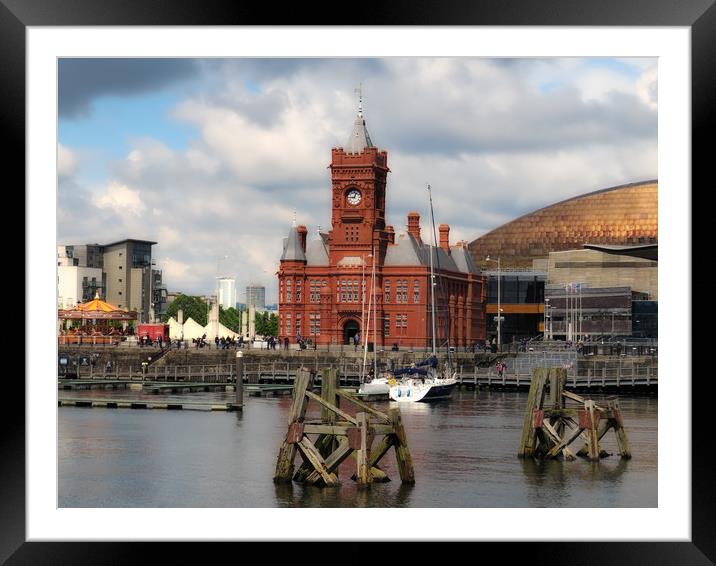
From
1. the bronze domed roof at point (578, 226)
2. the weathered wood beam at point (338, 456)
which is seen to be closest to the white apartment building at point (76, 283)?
the bronze domed roof at point (578, 226)

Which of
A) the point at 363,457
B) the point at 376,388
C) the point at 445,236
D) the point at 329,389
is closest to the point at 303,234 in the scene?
the point at 445,236

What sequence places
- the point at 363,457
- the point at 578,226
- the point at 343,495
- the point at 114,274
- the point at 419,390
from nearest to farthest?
1. the point at 343,495
2. the point at 363,457
3. the point at 419,390
4. the point at 578,226
5. the point at 114,274

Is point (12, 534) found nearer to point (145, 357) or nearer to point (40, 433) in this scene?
point (40, 433)

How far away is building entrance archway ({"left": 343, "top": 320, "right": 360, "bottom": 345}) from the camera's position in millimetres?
84875

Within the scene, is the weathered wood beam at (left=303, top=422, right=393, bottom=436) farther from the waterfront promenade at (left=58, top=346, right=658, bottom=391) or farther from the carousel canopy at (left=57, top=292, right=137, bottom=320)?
the carousel canopy at (left=57, top=292, right=137, bottom=320)

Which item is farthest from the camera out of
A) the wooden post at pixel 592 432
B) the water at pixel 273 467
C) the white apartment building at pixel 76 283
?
the white apartment building at pixel 76 283

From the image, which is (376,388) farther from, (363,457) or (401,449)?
(363,457)

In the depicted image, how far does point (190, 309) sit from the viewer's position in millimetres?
A: 135875

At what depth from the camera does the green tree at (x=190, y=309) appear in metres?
134

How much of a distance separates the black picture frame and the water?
9614 mm
